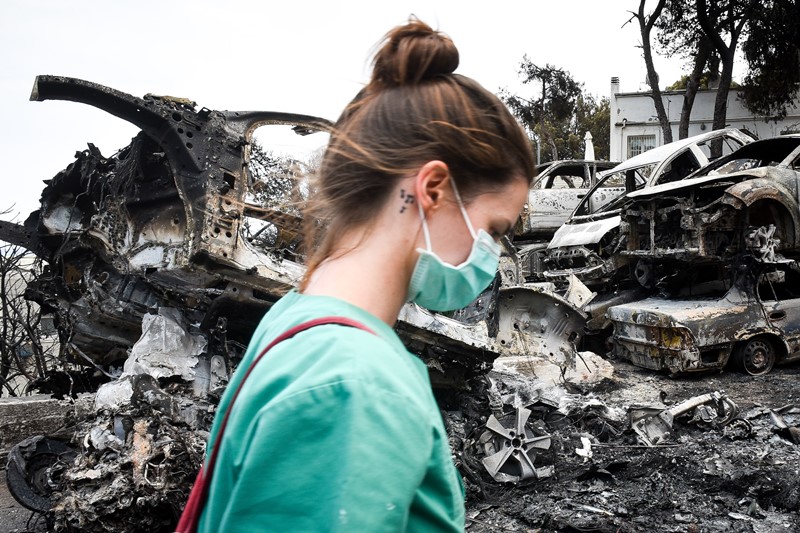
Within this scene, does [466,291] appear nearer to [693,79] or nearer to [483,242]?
[483,242]

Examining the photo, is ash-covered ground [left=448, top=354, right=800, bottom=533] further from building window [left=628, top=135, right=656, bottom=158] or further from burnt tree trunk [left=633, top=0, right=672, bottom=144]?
building window [left=628, top=135, right=656, bottom=158]

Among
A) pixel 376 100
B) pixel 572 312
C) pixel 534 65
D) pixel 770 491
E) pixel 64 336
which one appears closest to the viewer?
pixel 376 100

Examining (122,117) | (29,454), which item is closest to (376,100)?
(122,117)

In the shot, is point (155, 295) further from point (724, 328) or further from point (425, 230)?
point (724, 328)

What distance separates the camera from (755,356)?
24.4 feet

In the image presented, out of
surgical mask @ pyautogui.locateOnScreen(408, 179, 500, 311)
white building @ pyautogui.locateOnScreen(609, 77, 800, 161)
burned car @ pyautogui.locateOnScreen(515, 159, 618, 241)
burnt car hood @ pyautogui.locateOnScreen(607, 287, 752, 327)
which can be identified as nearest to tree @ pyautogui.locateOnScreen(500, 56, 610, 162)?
white building @ pyautogui.locateOnScreen(609, 77, 800, 161)

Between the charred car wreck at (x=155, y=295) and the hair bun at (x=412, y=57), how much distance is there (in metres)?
2.57

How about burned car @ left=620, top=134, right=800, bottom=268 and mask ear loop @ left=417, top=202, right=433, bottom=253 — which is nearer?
mask ear loop @ left=417, top=202, right=433, bottom=253

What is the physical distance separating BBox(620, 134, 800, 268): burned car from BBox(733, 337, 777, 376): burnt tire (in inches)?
40.0

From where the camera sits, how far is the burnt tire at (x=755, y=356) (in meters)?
7.39

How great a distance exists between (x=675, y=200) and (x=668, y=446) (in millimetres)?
3940

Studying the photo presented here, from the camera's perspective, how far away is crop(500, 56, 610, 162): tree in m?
26.4

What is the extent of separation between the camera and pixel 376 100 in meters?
1.06

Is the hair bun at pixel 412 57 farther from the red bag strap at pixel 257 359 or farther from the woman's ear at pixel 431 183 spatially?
the red bag strap at pixel 257 359
